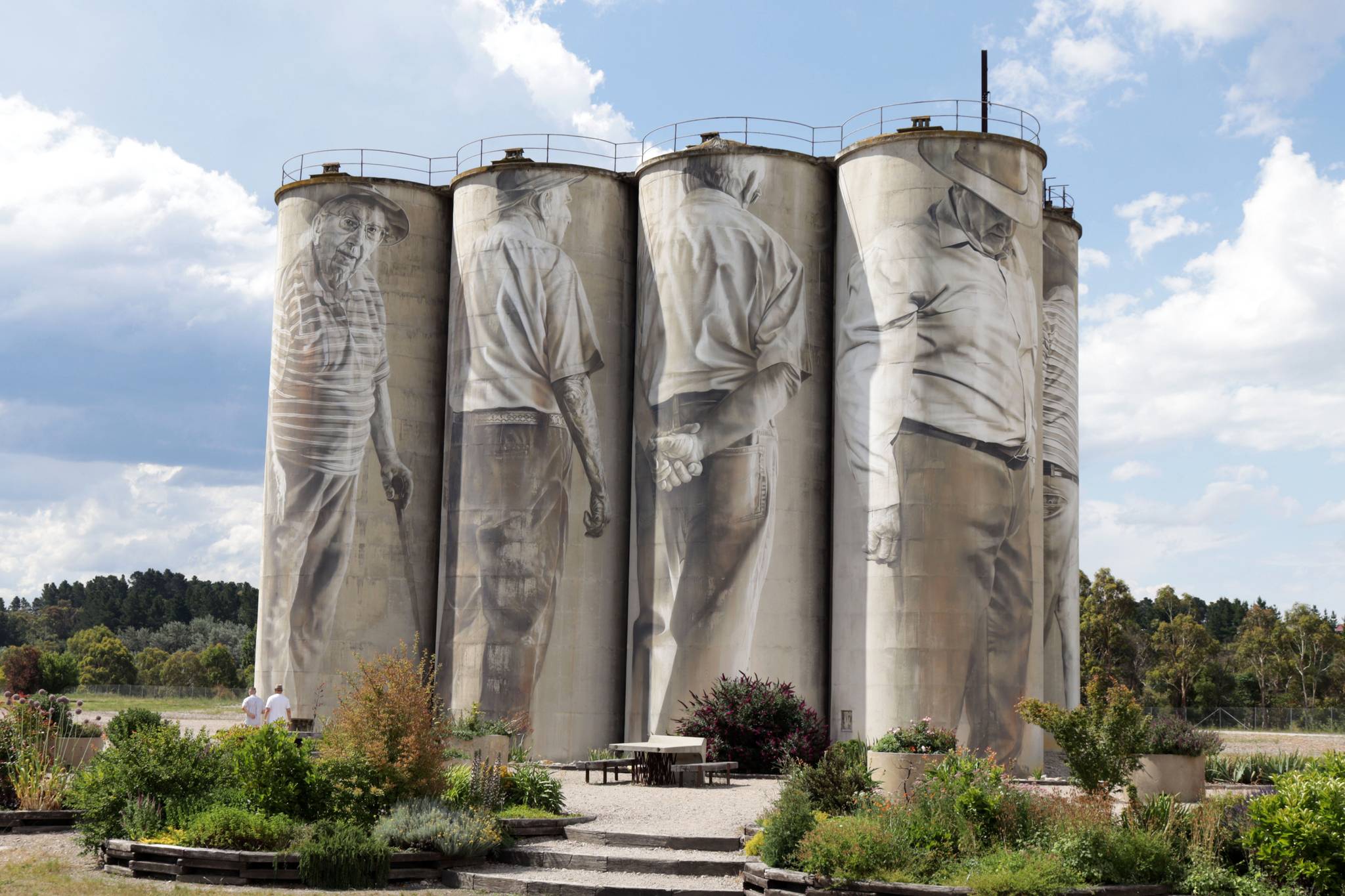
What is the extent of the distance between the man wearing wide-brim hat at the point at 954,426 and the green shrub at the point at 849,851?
18.8 meters

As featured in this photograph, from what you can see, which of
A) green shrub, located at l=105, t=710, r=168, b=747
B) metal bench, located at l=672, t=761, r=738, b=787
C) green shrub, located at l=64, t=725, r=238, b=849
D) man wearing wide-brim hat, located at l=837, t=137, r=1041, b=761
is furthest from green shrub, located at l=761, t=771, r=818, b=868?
man wearing wide-brim hat, located at l=837, t=137, r=1041, b=761

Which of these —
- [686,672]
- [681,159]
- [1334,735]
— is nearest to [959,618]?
[686,672]

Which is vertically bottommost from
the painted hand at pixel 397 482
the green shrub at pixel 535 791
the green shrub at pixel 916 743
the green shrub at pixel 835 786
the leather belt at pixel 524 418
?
the green shrub at pixel 535 791

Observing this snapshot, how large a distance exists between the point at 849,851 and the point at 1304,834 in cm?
493

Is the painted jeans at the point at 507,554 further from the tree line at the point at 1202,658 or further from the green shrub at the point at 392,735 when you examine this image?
the tree line at the point at 1202,658

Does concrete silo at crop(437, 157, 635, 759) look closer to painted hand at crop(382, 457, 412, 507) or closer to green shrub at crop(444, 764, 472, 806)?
painted hand at crop(382, 457, 412, 507)

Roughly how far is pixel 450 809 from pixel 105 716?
1556 inches

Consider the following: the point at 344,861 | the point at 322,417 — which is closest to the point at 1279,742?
the point at 322,417

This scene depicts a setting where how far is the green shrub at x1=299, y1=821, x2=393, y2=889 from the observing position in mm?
15836

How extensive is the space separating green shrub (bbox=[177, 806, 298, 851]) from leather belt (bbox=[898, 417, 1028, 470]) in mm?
21346

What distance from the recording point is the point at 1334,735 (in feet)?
188

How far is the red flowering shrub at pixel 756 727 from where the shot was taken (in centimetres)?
3159

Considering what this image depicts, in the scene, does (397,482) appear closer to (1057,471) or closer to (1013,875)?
(1057,471)

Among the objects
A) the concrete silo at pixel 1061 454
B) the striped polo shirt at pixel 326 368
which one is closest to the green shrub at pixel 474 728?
the striped polo shirt at pixel 326 368
